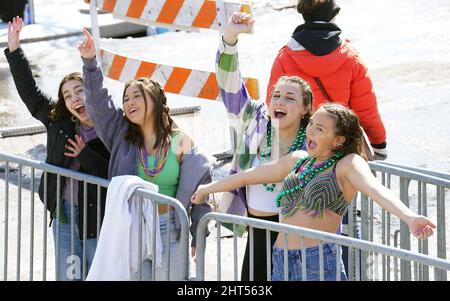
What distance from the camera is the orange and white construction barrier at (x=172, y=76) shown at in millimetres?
10305

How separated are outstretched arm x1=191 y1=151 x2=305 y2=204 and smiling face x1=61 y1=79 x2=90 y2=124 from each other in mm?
1045

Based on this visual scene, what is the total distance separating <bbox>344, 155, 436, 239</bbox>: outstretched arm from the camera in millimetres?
5125

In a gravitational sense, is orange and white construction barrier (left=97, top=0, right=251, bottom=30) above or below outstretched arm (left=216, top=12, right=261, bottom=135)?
above

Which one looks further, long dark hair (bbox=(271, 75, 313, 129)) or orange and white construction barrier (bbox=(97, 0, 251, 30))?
orange and white construction barrier (bbox=(97, 0, 251, 30))

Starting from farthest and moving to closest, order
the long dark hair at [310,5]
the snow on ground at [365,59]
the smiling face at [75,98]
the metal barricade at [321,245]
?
the snow on ground at [365,59] < the long dark hair at [310,5] < the smiling face at [75,98] < the metal barricade at [321,245]

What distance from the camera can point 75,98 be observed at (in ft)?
22.4

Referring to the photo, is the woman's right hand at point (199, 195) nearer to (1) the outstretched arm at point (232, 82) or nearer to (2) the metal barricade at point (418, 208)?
(1) the outstretched arm at point (232, 82)

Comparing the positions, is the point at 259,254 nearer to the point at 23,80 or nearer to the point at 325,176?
the point at 325,176

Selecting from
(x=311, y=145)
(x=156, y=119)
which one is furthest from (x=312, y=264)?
(x=156, y=119)

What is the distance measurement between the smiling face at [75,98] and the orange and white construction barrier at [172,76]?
3.24m

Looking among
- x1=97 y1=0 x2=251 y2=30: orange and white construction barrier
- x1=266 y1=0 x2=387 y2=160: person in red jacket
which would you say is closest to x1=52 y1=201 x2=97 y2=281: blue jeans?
x1=266 y1=0 x2=387 y2=160: person in red jacket

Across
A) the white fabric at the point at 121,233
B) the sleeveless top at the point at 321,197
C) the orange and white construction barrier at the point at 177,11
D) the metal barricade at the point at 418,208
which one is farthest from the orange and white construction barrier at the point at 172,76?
the sleeveless top at the point at 321,197

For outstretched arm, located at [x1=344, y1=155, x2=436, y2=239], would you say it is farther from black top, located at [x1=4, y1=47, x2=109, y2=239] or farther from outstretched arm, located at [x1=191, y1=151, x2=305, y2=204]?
black top, located at [x1=4, y1=47, x2=109, y2=239]

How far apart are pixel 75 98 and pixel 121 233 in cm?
105
